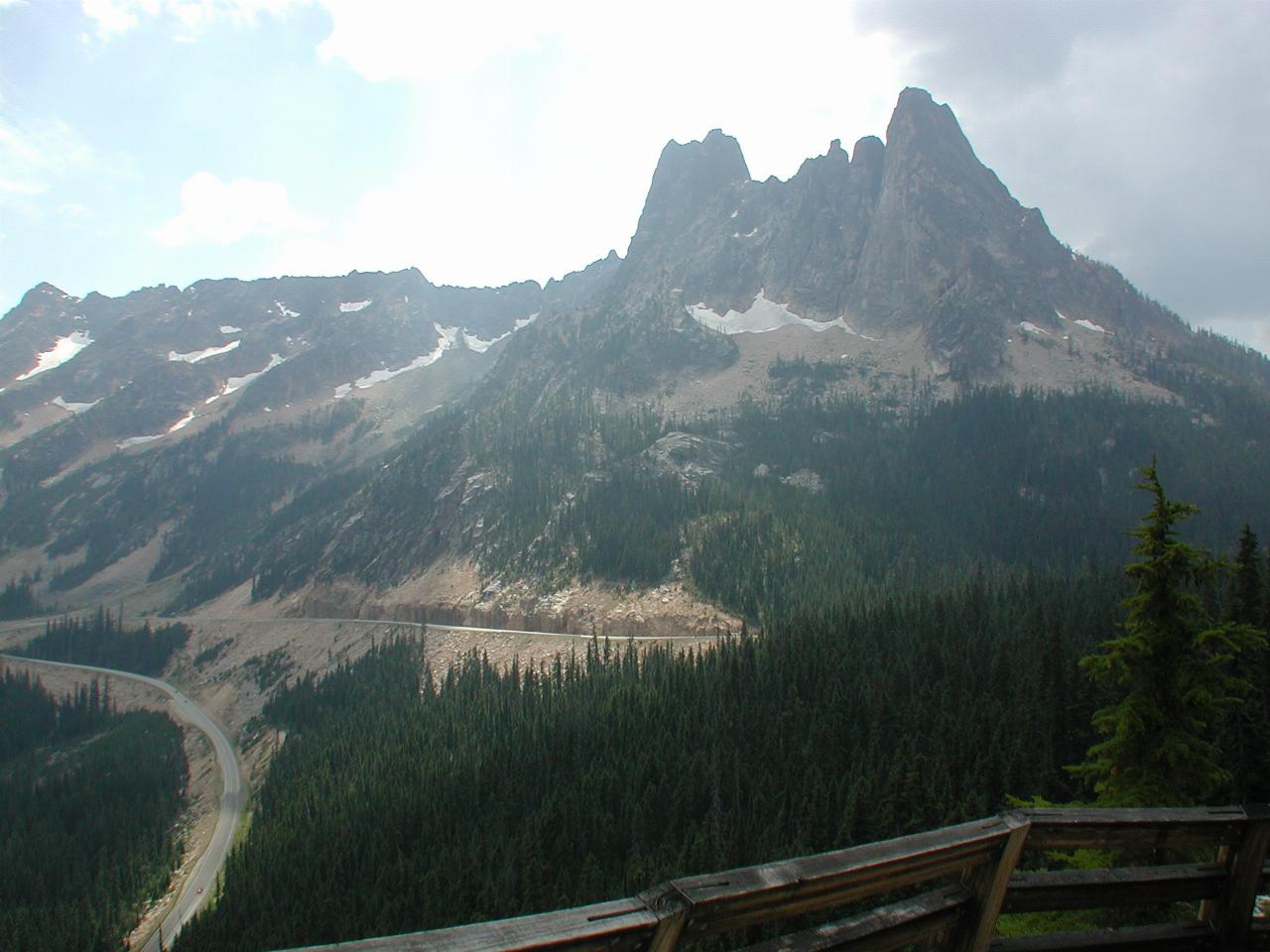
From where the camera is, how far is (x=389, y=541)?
198 metres

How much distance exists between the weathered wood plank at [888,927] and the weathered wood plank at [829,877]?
0.62ft

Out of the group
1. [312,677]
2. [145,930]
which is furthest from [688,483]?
[145,930]

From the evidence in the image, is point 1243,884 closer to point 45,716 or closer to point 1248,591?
point 1248,591

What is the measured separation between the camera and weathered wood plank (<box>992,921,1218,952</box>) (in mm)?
6219

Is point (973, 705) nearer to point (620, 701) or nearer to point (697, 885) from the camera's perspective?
point (620, 701)

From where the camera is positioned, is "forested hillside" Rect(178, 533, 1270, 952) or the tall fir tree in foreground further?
"forested hillside" Rect(178, 533, 1270, 952)

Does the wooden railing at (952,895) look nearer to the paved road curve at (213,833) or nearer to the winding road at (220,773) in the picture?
the winding road at (220,773)

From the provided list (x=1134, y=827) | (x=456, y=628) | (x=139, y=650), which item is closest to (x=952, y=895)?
(x=1134, y=827)

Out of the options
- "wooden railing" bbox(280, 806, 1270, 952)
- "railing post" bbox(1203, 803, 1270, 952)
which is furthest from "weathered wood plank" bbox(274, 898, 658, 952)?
"railing post" bbox(1203, 803, 1270, 952)

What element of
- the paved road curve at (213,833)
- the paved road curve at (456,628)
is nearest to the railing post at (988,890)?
the paved road curve at (213,833)

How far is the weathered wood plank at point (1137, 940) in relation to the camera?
622 cm

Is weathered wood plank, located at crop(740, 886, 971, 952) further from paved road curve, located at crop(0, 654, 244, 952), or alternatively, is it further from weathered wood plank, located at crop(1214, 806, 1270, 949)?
paved road curve, located at crop(0, 654, 244, 952)

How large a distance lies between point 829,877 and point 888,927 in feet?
2.77

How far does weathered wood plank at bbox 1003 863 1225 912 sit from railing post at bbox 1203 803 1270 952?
0.34 ft
